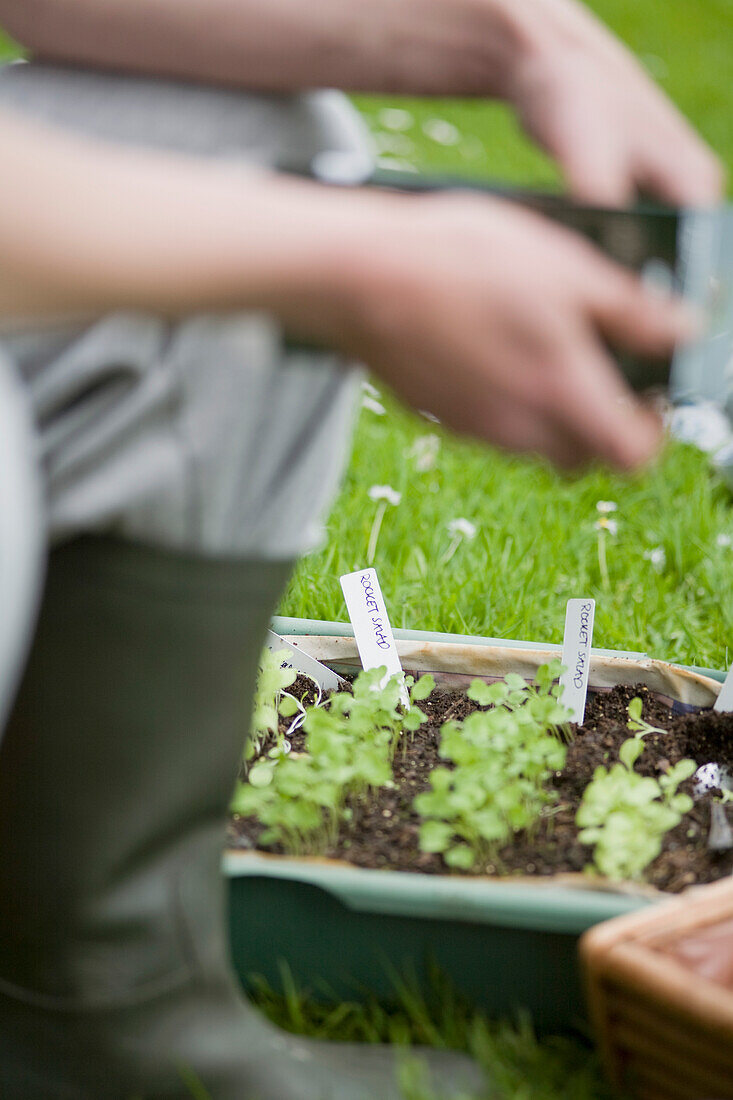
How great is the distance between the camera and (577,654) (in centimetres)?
137

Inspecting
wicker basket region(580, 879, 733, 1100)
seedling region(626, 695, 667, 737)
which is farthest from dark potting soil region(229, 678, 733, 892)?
wicker basket region(580, 879, 733, 1100)

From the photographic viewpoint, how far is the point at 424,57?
3.07ft

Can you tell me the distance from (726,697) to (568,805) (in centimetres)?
25

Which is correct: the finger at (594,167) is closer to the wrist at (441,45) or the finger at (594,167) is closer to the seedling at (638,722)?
the wrist at (441,45)

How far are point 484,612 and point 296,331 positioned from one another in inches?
46.9

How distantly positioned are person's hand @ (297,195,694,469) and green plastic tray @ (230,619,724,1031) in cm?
53

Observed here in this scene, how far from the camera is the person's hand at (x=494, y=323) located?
636mm

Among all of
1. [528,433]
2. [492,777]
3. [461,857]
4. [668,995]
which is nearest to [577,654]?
[492,777]

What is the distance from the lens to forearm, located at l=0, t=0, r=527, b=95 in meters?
0.89

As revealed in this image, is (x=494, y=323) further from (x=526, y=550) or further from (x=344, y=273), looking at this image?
(x=526, y=550)

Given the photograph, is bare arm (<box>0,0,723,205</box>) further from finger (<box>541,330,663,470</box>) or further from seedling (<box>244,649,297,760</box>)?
seedling (<box>244,649,297,760</box>)

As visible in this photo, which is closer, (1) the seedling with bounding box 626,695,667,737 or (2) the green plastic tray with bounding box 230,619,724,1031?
(2) the green plastic tray with bounding box 230,619,724,1031

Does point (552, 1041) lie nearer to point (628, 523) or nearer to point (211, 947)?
point (211, 947)

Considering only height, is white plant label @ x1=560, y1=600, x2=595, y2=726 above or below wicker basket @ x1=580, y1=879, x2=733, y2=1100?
above
